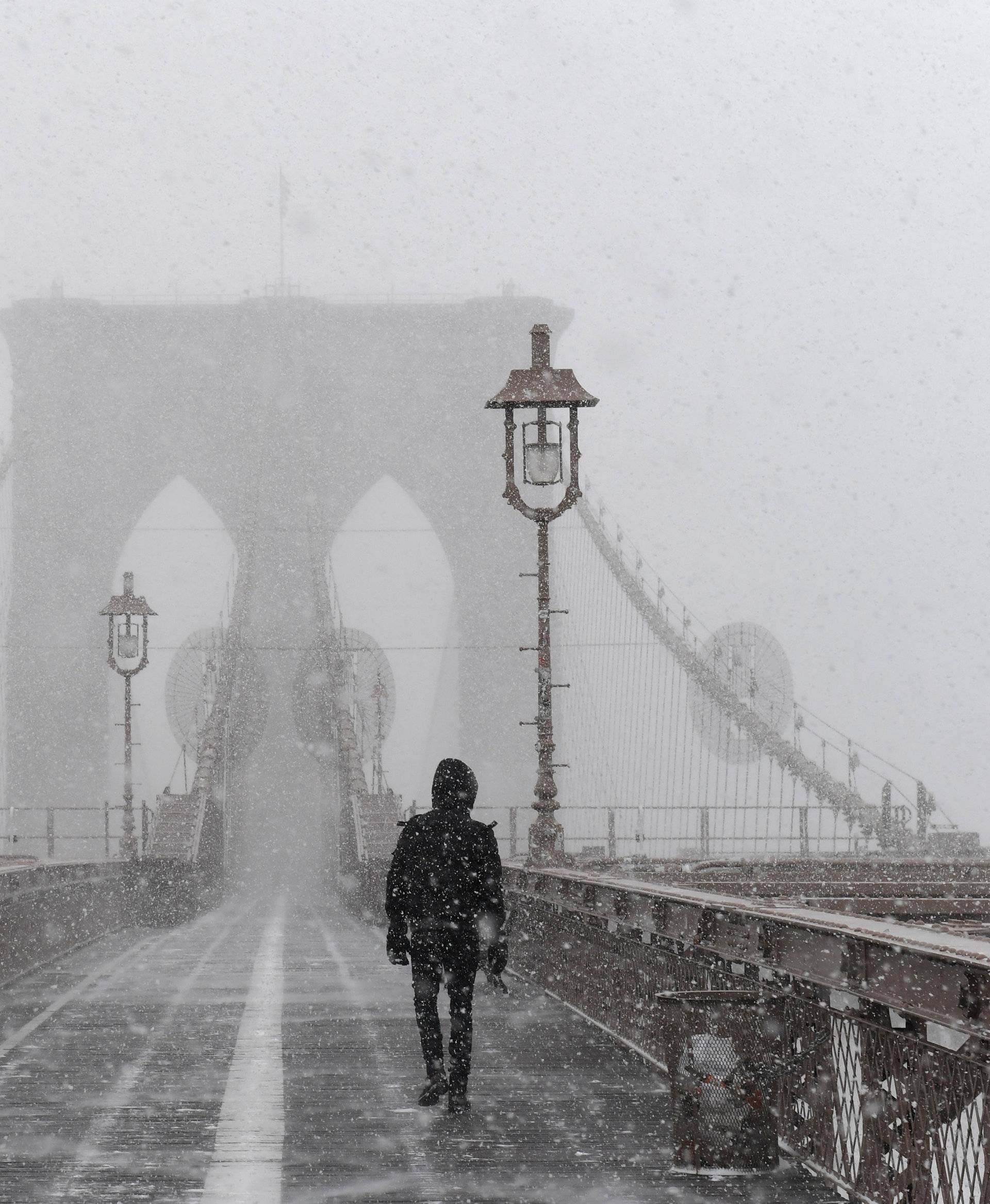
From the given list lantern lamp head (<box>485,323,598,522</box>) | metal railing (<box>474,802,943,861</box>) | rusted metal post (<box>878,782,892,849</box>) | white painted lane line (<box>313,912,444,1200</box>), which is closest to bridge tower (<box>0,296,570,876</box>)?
metal railing (<box>474,802,943,861</box>)

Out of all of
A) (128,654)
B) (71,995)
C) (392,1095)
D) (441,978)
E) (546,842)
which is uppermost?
(128,654)

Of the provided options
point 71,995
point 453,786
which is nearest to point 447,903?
point 453,786

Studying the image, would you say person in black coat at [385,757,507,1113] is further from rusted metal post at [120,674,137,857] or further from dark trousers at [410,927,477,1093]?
rusted metal post at [120,674,137,857]

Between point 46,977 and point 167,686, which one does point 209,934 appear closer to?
point 46,977

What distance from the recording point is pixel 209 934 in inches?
1018

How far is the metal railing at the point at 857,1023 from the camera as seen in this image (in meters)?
5.54

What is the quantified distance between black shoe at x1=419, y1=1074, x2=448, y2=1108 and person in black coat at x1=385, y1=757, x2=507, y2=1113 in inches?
6.0

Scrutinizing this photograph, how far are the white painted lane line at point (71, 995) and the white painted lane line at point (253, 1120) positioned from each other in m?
1.19

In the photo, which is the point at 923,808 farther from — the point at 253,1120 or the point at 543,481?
the point at 253,1120

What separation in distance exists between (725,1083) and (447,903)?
2.08 m

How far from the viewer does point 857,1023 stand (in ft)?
22.2

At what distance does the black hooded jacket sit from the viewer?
9055mm

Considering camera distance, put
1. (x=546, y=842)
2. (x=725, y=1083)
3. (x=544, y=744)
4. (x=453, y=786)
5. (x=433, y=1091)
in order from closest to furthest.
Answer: (x=725, y=1083) < (x=433, y=1091) < (x=453, y=786) < (x=546, y=842) < (x=544, y=744)

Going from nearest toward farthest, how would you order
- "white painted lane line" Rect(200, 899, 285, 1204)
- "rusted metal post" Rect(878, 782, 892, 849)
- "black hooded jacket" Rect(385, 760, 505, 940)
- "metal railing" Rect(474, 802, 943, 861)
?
"white painted lane line" Rect(200, 899, 285, 1204)
"black hooded jacket" Rect(385, 760, 505, 940)
"metal railing" Rect(474, 802, 943, 861)
"rusted metal post" Rect(878, 782, 892, 849)
